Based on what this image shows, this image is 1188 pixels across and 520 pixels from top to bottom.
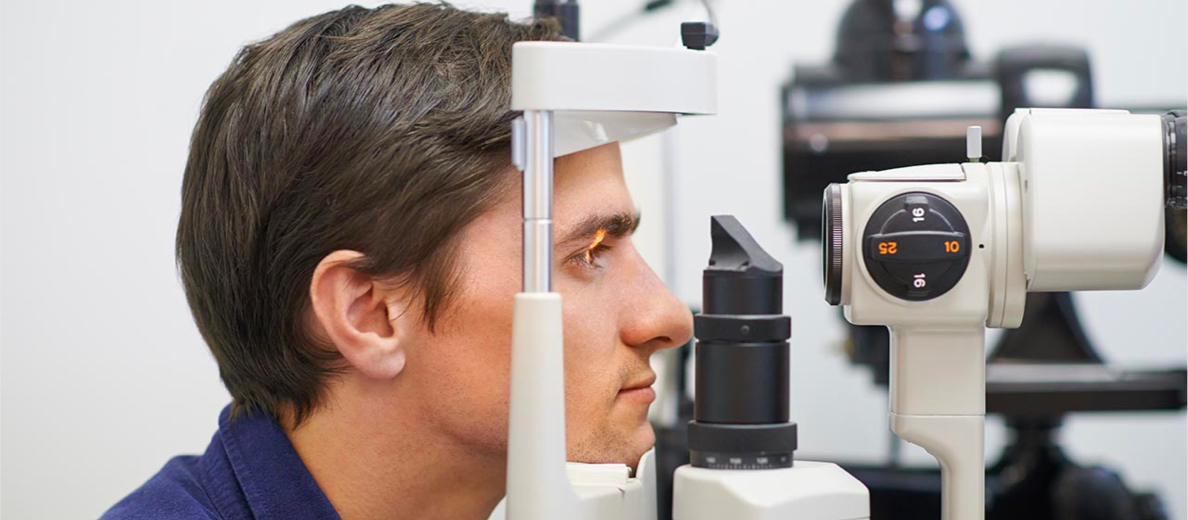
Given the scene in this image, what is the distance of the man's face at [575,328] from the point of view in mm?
1042

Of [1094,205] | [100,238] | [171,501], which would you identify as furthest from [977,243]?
[100,238]

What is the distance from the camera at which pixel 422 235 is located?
1.06 m

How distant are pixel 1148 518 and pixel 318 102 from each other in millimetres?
1210

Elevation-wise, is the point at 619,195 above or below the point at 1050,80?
below

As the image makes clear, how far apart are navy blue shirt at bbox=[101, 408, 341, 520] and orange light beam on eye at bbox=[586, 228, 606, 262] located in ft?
1.05

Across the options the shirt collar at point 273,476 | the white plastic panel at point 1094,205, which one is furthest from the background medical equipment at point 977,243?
the shirt collar at point 273,476

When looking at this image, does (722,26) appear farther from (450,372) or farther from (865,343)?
(450,372)

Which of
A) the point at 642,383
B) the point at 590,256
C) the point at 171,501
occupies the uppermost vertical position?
the point at 590,256

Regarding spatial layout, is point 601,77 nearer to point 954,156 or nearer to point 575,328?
point 575,328

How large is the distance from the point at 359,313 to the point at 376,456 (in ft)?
0.45

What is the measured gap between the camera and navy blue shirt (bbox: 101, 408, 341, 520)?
107 centimetres

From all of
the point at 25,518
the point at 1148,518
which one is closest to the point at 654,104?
the point at 1148,518

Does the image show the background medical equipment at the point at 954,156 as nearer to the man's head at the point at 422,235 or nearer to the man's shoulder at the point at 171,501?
the man's head at the point at 422,235

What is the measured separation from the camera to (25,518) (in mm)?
1891
